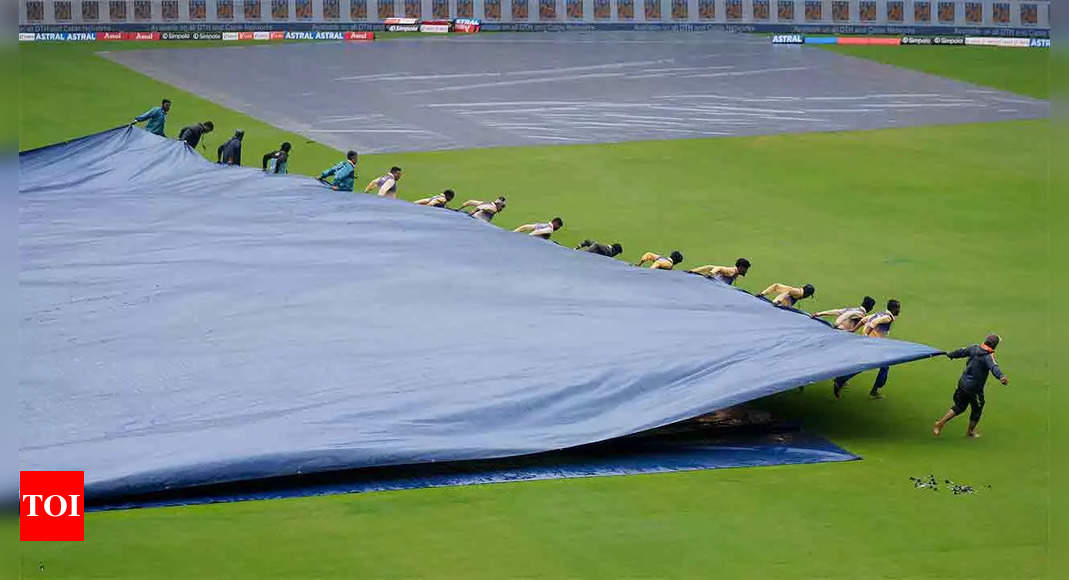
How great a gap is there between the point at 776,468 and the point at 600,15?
34567 millimetres

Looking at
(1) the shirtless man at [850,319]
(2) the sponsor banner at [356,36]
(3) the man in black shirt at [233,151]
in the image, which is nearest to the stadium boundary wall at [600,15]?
(2) the sponsor banner at [356,36]

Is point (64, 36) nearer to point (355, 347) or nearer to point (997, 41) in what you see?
point (997, 41)

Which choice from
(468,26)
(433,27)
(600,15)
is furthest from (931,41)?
(433,27)

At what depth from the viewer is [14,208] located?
11.8 ft

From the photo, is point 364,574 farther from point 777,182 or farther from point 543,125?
point 543,125

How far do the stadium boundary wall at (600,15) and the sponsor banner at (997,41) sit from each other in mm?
366

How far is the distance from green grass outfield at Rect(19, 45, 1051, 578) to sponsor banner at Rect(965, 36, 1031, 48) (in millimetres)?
14961

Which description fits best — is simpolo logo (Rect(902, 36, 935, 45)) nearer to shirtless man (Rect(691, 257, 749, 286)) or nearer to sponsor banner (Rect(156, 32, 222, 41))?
sponsor banner (Rect(156, 32, 222, 41))

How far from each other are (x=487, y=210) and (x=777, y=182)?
8.93 m

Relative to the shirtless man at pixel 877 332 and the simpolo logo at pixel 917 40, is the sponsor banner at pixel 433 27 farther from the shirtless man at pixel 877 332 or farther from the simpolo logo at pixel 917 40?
the shirtless man at pixel 877 332

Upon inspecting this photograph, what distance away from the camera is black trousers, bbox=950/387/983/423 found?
16.0 meters

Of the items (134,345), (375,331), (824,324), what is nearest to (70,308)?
(134,345)

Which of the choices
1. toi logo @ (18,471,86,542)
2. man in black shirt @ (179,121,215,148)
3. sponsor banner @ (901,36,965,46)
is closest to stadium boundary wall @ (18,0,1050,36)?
sponsor banner @ (901,36,965,46)

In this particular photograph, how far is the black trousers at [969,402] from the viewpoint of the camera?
16.0 metres
